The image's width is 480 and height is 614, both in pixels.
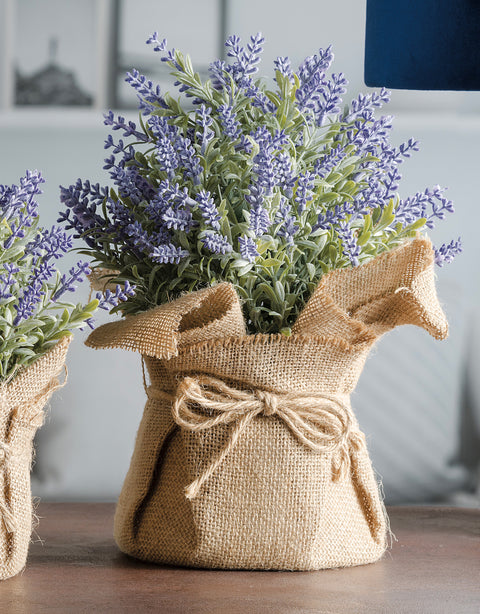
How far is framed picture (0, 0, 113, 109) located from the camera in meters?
1.24

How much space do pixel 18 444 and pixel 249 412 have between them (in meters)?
0.18

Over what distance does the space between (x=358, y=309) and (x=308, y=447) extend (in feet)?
0.39

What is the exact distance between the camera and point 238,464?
2.04ft

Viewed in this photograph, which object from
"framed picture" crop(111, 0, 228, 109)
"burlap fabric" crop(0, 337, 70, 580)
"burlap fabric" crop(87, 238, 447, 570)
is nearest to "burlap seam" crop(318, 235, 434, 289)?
"burlap fabric" crop(87, 238, 447, 570)

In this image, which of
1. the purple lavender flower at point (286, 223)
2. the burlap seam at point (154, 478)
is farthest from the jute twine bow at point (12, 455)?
the purple lavender flower at point (286, 223)

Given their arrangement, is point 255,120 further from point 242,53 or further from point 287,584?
point 287,584

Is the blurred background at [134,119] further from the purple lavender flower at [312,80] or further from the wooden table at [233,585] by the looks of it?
the purple lavender flower at [312,80]

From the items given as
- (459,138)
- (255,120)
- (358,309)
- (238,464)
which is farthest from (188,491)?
(459,138)

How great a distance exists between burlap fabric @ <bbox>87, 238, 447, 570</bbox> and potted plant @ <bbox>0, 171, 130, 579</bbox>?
5 cm

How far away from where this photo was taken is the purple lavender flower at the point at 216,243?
1.99 feet

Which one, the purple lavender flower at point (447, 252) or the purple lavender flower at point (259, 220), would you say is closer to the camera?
the purple lavender flower at point (259, 220)

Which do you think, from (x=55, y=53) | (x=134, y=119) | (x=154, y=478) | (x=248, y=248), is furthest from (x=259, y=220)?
(x=55, y=53)

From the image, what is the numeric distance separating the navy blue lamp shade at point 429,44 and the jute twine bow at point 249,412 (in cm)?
28

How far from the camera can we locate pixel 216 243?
2.00ft
